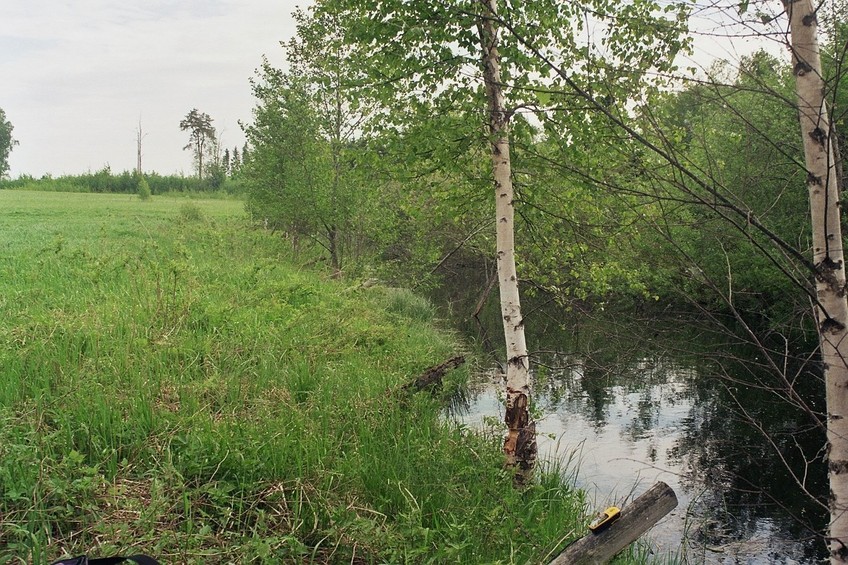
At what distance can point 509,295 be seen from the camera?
6.07 m

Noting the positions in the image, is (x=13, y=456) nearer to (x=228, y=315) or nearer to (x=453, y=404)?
(x=228, y=315)

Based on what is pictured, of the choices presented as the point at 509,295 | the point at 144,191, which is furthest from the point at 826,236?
the point at 144,191

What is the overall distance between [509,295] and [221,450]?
116 inches

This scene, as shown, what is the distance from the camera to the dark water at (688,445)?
22.1 ft

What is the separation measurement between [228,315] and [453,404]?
12.9 ft

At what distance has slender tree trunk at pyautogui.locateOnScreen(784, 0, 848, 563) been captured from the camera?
2861mm

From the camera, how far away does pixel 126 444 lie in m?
4.67

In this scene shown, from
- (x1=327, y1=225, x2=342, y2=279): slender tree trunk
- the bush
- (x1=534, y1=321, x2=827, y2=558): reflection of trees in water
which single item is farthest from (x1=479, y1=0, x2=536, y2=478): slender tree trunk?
the bush

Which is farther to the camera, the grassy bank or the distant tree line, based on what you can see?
the distant tree line

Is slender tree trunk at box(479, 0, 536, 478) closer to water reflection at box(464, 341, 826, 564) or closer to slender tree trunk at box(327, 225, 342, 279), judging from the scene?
water reflection at box(464, 341, 826, 564)

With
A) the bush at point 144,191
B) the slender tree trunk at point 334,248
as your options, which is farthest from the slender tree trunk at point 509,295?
the bush at point 144,191

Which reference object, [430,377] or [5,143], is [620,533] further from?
[5,143]

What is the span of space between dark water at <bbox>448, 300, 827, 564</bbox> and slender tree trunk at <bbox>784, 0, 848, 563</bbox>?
5.62ft

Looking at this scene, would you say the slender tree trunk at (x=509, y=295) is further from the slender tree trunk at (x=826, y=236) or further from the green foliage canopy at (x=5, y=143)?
the green foliage canopy at (x=5, y=143)
